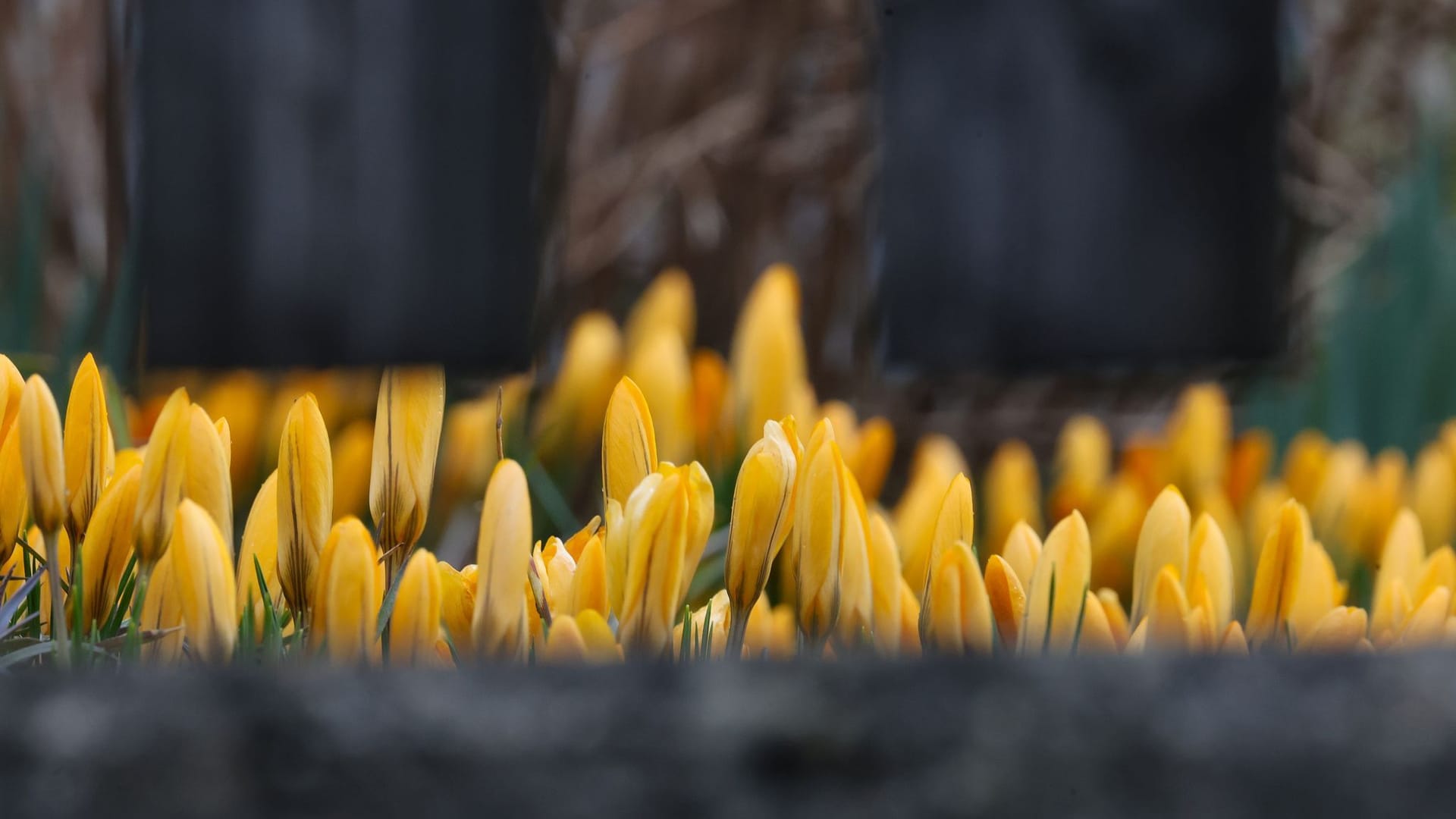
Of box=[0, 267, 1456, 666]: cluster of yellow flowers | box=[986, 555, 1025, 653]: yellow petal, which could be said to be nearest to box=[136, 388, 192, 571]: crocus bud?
box=[0, 267, 1456, 666]: cluster of yellow flowers

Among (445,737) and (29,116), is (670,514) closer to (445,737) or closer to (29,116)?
(445,737)

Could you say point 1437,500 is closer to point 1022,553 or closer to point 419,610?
point 1022,553

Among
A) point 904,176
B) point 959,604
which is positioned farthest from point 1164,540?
point 904,176

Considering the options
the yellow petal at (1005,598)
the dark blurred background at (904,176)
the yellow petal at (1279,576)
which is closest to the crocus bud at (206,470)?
the yellow petal at (1005,598)

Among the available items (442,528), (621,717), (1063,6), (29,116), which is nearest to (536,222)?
(29,116)

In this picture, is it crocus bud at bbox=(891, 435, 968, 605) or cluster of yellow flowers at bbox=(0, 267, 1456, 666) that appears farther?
crocus bud at bbox=(891, 435, 968, 605)

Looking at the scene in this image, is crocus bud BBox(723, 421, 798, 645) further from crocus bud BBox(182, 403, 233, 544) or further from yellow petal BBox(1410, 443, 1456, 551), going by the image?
yellow petal BBox(1410, 443, 1456, 551)
